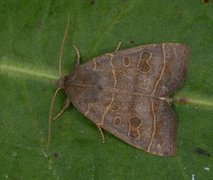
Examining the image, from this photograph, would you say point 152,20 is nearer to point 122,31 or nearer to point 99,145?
point 122,31

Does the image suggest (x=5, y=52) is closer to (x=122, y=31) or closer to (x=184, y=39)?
(x=122, y=31)

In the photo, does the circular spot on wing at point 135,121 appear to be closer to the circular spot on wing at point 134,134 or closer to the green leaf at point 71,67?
the circular spot on wing at point 134,134

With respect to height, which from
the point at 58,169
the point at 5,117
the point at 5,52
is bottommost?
the point at 58,169

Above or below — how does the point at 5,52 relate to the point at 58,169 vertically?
above

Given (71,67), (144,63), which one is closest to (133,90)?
(144,63)

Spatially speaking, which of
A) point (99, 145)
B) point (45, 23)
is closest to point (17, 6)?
point (45, 23)
